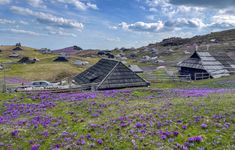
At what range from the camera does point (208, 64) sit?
6538 cm

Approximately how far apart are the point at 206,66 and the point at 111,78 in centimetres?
3411

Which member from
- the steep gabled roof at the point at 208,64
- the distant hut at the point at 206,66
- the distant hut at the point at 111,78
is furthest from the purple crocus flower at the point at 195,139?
the steep gabled roof at the point at 208,64

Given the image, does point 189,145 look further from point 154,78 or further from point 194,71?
point 194,71

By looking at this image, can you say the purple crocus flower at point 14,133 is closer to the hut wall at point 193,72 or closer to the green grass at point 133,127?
the green grass at point 133,127

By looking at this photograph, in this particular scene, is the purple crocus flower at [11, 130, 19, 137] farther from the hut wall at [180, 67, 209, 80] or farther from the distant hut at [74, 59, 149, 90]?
the hut wall at [180, 67, 209, 80]

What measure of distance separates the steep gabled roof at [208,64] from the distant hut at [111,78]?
26.1 metres

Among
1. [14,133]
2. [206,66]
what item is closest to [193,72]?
[206,66]

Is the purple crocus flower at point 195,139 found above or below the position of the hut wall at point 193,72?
below

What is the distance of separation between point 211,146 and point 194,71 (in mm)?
58363

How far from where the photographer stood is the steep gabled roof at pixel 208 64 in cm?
6321

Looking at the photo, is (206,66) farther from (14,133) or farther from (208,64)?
(14,133)

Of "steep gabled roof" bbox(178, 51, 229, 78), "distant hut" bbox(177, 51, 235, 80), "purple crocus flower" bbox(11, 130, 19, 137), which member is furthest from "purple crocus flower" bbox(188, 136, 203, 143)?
"steep gabled roof" bbox(178, 51, 229, 78)

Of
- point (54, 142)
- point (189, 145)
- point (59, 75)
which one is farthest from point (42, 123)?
point (59, 75)

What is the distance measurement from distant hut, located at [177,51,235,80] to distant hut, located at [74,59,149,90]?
23271 mm
